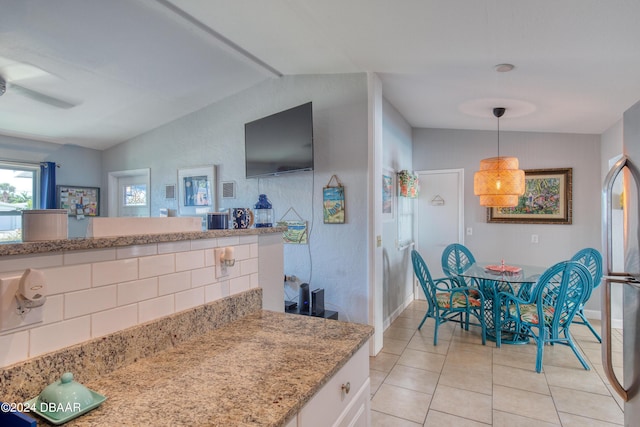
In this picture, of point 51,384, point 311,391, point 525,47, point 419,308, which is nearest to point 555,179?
point 419,308

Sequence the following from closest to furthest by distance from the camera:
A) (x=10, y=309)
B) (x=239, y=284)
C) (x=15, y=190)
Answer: (x=10, y=309)
(x=239, y=284)
(x=15, y=190)

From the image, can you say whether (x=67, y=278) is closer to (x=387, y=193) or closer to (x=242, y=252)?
(x=242, y=252)

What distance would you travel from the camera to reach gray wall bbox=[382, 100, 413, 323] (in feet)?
12.0

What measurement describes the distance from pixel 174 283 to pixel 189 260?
96 mm

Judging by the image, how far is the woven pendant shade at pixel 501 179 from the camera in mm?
3201

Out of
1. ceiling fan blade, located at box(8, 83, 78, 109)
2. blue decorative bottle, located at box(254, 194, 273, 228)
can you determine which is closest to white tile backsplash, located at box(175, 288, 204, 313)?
blue decorative bottle, located at box(254, 194, 273, 228)

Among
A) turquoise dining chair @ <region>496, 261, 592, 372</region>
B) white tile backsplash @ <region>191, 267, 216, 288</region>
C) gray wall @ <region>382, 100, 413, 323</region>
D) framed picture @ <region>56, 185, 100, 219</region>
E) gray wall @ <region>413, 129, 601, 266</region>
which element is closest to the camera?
white tile backsplash @ <region>191, 267, 216, 288</region>

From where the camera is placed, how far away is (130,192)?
4938 millimetres

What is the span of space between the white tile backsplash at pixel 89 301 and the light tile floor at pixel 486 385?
71.7 inches

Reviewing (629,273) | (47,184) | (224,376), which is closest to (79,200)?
(47,184)

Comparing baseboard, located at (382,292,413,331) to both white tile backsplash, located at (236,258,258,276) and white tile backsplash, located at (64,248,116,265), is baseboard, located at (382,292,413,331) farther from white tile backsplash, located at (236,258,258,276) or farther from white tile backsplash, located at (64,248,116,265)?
white tile backsplash, located at (64,248,116,265)

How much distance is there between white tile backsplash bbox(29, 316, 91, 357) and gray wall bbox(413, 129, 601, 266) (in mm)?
4533

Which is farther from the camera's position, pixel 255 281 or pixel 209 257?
pixel 255 281

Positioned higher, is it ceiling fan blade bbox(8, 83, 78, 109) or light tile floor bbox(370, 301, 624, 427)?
ceiling fan blade bbox(8, 83, 78, 109)
